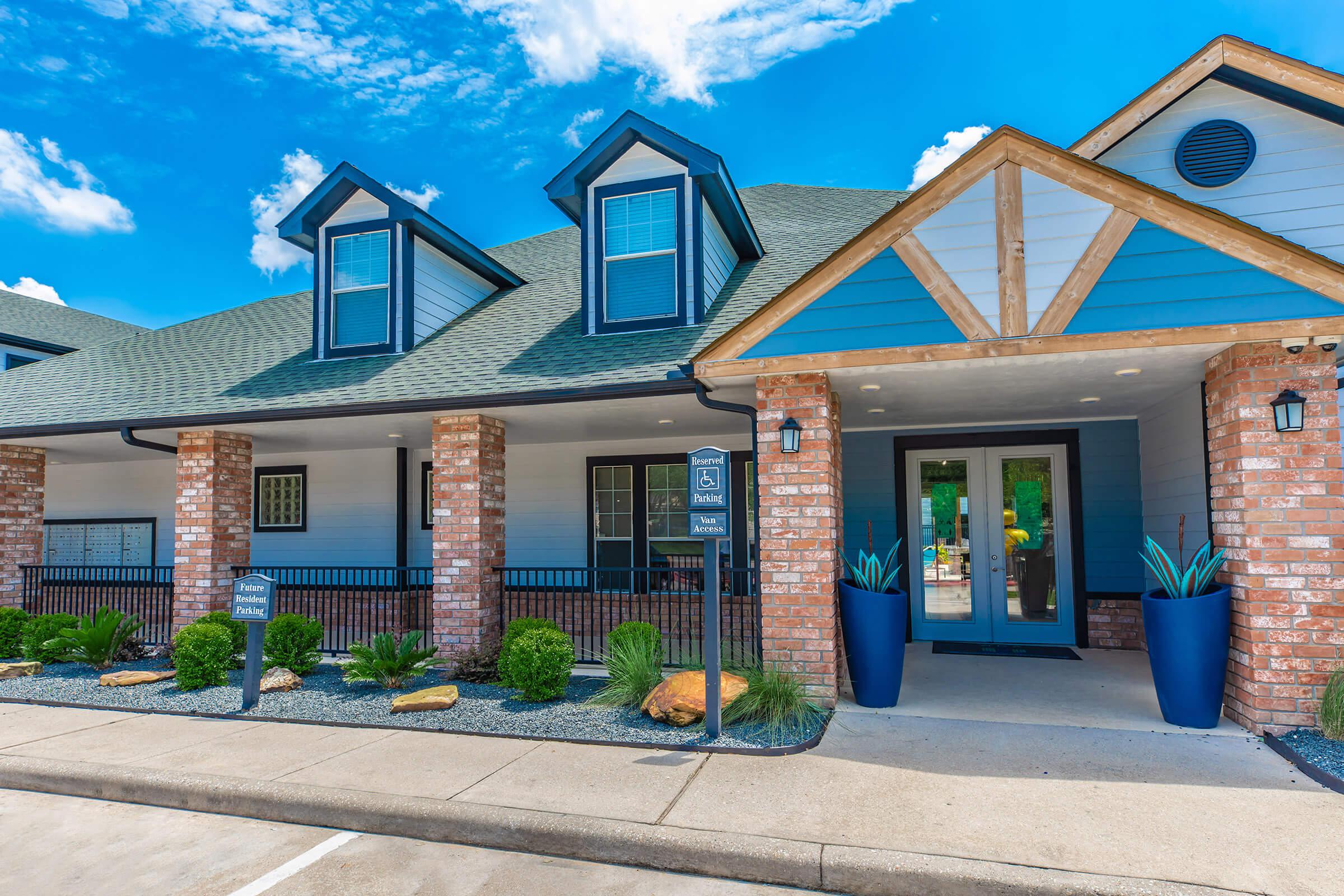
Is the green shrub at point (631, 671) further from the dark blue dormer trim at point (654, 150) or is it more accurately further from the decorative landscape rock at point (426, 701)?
the dark blue dormer trim at point (654, 150)

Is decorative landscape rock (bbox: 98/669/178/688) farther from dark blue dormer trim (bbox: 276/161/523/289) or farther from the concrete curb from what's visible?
dark blue dormer trim (bbox: 276/161/523/289)

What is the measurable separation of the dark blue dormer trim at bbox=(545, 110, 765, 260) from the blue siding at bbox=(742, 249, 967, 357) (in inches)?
124

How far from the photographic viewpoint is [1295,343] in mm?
5168

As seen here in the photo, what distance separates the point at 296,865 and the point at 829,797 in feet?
9.88

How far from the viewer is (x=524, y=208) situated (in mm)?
14688

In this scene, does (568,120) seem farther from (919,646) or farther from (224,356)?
(919,646)

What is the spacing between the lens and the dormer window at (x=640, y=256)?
28.5ft

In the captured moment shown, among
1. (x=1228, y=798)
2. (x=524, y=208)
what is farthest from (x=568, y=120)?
(x=1228, y=798)

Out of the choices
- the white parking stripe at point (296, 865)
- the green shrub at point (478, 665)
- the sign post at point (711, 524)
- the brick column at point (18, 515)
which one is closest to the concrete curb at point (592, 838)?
the white parking stripe at point (296, 865)

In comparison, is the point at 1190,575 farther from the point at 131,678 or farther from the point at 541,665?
the point at 131,678

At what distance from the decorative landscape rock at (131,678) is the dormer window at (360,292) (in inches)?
171

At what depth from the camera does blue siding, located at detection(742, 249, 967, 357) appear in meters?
5.80

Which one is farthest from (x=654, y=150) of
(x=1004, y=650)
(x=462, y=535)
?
(x=1004, y=650)

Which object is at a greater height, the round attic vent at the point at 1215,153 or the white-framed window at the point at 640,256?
the round attic vent at the point at 1215,153
